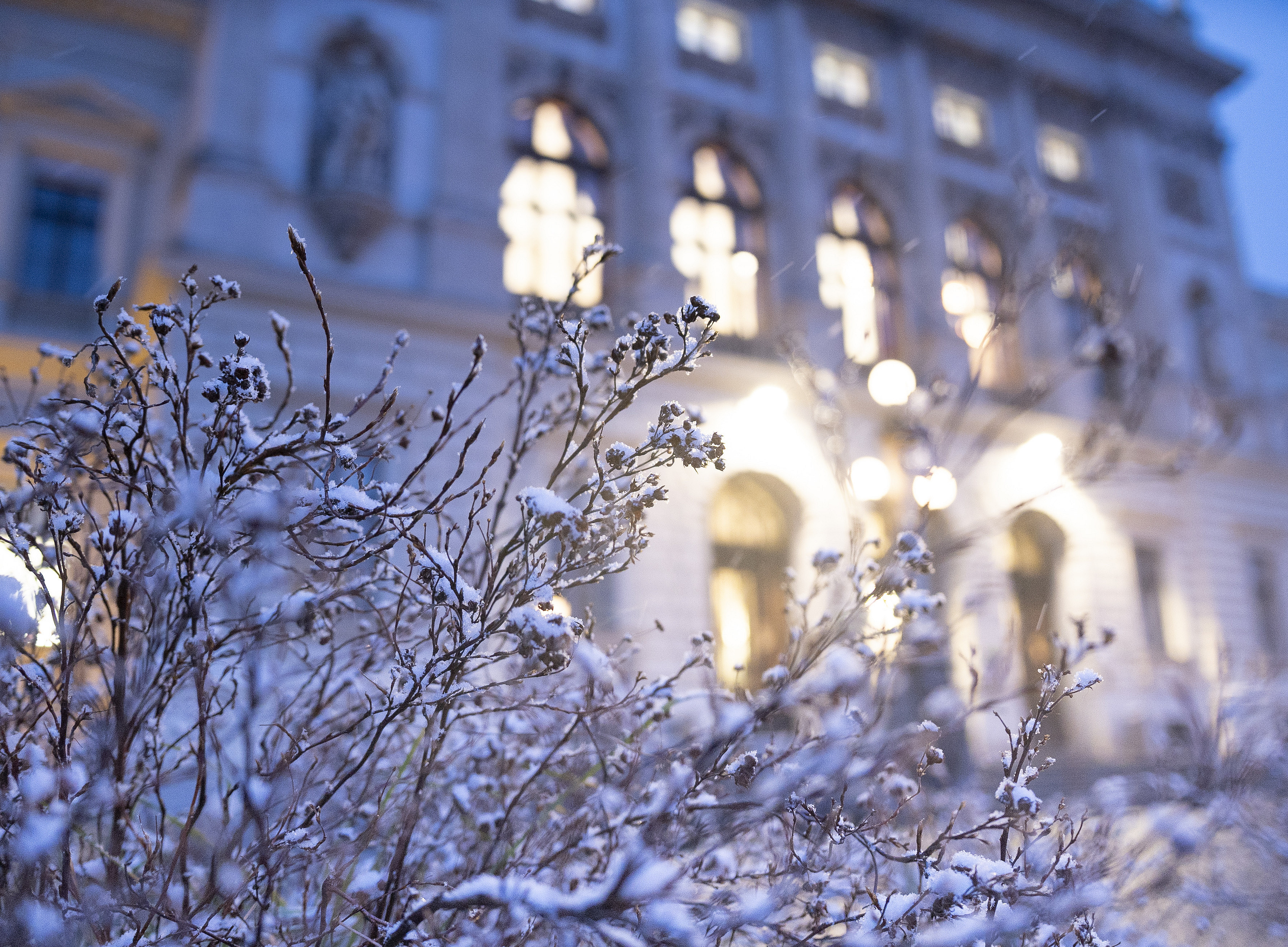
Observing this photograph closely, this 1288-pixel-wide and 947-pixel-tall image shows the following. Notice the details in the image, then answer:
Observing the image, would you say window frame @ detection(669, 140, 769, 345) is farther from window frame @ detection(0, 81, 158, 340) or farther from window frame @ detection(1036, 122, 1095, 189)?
window frame @ detection(0, 81, 158, 340)

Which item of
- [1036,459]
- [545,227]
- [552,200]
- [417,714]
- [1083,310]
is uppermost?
[552,200]

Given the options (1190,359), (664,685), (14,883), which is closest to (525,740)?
(664,685)

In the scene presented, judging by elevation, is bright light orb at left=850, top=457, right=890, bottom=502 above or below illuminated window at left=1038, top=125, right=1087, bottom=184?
below

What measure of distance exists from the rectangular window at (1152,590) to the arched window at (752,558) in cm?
769

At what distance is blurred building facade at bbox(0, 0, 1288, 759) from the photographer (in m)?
11.7

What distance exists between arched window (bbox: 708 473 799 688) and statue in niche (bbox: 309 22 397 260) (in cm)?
624

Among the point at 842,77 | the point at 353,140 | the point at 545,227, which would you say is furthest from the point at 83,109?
the point at 842,77

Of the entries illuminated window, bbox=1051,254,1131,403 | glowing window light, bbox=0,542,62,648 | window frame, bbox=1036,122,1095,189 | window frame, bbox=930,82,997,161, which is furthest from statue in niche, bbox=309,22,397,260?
window frame, bbox=1036,122,1095,189

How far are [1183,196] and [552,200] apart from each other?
48.3 ft

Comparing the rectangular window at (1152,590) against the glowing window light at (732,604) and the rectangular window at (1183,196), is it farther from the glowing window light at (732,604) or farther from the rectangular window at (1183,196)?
the glowing window light at (732,604)

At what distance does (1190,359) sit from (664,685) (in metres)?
19.5

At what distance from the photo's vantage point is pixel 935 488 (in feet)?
14.9

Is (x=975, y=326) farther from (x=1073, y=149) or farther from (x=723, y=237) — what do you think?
(x=1073, y=149)

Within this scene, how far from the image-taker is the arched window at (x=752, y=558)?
13.5 m
